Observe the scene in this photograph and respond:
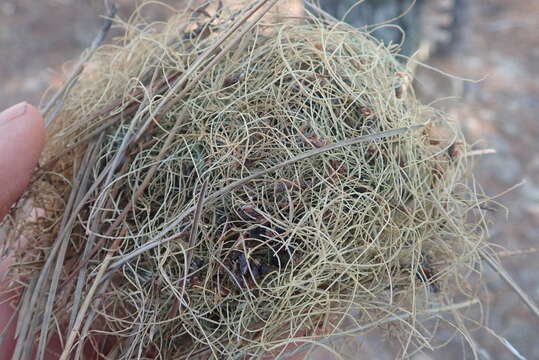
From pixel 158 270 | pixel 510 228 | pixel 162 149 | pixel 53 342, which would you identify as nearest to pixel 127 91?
pixel 162 149

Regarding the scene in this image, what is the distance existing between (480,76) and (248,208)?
7.65 ft

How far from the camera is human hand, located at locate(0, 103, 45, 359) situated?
936 millimetres

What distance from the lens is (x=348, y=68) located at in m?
0.91

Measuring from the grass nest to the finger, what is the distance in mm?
54

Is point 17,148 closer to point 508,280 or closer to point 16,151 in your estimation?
point 16,151

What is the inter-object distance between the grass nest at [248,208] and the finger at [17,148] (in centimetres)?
5

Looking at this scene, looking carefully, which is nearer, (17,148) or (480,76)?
(17,148)

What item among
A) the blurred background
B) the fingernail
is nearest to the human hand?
the fingernail

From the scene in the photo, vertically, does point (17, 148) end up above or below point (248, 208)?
above

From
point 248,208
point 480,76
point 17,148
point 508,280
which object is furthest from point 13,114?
point 480,76

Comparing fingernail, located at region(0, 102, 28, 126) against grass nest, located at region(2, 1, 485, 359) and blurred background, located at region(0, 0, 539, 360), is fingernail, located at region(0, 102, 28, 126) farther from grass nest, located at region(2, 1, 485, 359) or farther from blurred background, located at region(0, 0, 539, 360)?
blurred background, located at region(0, 0, 539, 360)

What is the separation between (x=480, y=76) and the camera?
9.18 ft

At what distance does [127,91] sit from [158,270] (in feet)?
1.00

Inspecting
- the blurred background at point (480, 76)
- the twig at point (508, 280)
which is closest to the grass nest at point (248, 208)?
the twig at point (508, 280)
